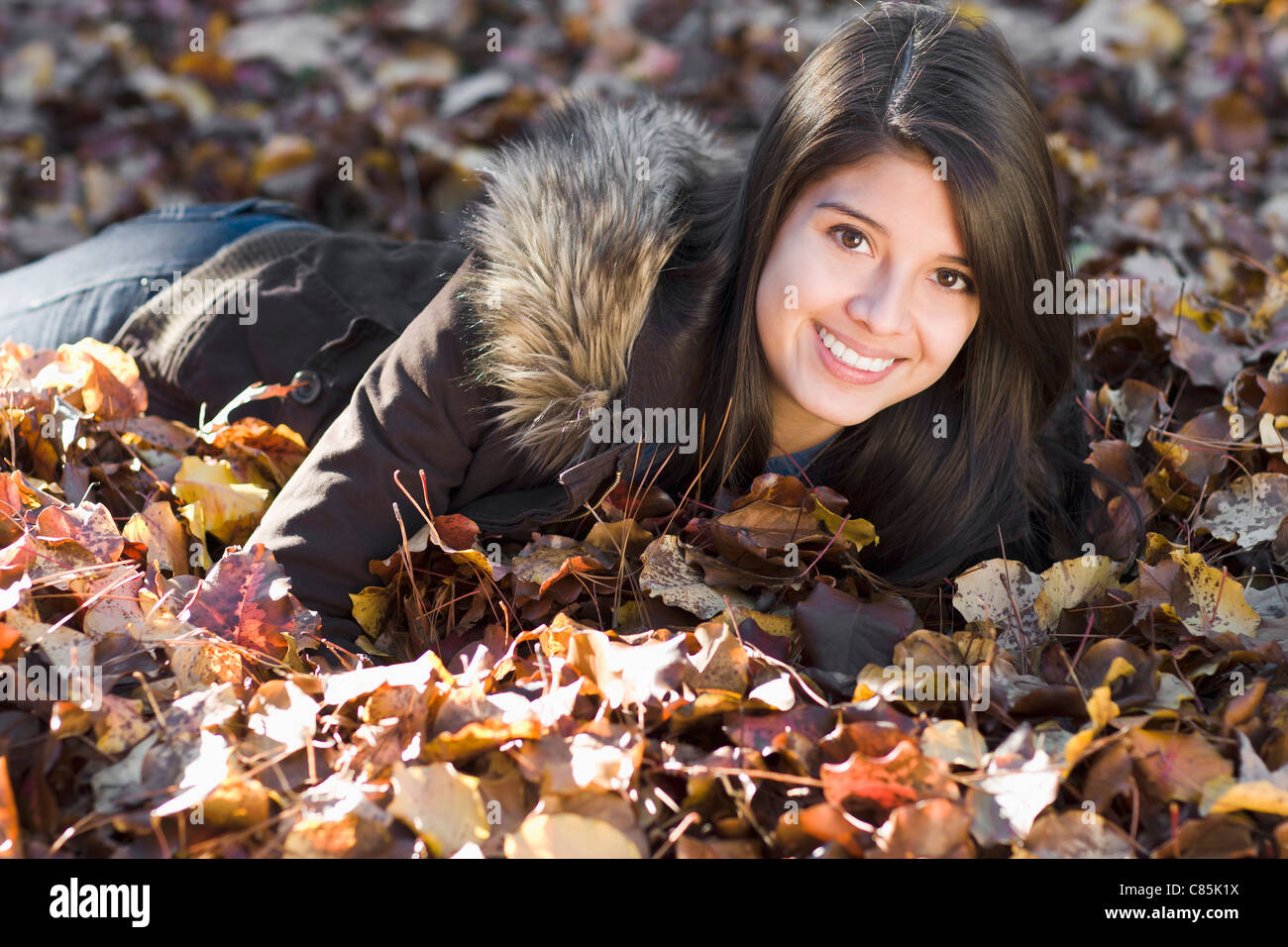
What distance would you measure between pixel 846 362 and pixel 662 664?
64 cm

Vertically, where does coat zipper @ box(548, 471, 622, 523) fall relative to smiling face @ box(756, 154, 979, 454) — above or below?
below

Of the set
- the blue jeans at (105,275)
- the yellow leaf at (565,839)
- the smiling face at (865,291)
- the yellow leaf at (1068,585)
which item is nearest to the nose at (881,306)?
the smiling face at (865,291)

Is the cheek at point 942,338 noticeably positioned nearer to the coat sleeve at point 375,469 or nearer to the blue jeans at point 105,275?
the coat sleeve at point 375,469

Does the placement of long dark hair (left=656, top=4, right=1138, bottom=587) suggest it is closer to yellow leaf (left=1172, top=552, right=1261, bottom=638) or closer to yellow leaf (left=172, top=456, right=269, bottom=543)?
yellow leaf (left=1172, top=552, right=1261, bottom=638)

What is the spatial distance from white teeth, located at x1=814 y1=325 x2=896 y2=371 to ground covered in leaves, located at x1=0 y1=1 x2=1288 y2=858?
0.20m

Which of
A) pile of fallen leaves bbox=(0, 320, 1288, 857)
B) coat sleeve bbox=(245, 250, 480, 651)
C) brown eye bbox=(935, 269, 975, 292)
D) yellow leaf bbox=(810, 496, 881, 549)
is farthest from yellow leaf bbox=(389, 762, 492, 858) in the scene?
brown eye bbox=(935, 269, 975, 292)

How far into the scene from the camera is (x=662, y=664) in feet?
3.35

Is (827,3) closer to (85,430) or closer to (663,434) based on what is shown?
(663,434)

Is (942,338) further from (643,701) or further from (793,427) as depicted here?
(643,701)

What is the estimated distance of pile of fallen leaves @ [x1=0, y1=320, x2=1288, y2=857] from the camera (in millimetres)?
908

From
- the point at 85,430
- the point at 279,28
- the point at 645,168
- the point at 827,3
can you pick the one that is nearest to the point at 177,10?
the point at 279,28

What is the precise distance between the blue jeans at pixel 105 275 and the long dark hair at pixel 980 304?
0.95 m

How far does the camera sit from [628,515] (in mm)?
1406
